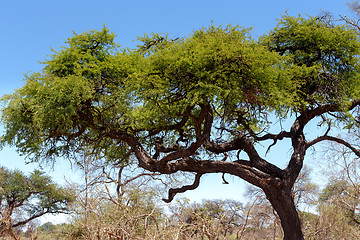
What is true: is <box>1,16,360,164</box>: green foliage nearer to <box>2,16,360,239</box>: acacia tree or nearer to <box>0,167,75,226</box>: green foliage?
<box>2,16,360,239</box>: acacia tree

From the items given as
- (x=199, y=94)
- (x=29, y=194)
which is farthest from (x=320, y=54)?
(x=29, y=194)

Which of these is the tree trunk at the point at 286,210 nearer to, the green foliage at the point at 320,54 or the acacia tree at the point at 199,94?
the acacia tree at the point at 199,94

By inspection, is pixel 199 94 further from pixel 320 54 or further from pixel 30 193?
pixel 30 193

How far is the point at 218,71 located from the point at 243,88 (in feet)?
3.25

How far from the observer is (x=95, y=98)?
12297 mm

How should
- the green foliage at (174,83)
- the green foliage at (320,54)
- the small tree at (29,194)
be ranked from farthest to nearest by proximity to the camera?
the small tree at (29,194) < the green foliage at (320,54) < the green foliage at (174,83)

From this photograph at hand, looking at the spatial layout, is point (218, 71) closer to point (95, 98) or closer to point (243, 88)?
point (243, 88)

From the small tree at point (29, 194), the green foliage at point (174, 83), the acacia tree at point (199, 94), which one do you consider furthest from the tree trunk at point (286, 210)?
the small tree at point (29, 194)

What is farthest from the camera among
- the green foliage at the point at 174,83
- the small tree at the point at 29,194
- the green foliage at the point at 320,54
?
the small tree at the point at 29,194

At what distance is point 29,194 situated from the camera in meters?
23.7

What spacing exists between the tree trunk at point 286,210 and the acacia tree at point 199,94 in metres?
0.03

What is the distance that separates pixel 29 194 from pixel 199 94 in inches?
680

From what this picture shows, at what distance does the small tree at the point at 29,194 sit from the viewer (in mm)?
23234

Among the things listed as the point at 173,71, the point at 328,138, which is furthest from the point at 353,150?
the point at 173,71
